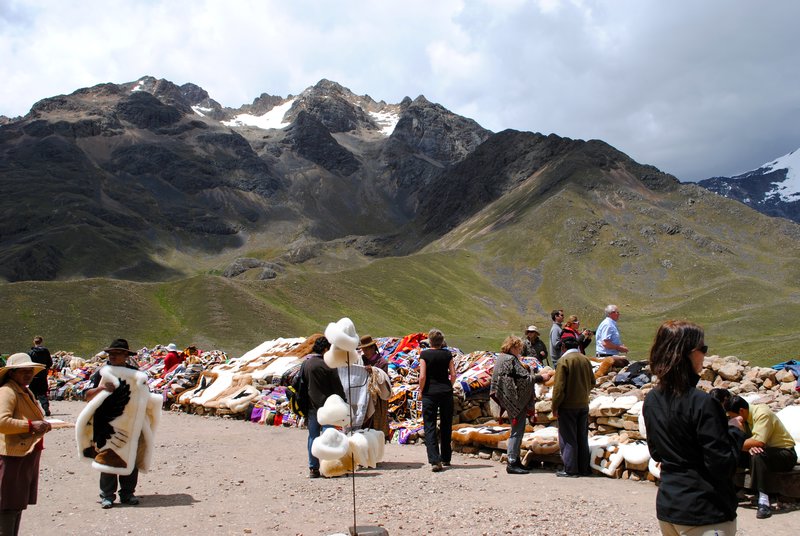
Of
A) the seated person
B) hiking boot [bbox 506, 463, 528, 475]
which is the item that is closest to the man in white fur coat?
hiking boot [bbox 506, 463, 528, 475]

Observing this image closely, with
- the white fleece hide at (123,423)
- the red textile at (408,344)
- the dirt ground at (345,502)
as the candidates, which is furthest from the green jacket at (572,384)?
the red textile at (408,344)

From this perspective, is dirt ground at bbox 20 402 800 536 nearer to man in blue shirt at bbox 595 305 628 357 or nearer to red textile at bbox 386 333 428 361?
man in blue shirt at bbox 595 305 628 357

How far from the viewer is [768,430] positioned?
812 centimetres

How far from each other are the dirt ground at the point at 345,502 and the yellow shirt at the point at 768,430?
879mm

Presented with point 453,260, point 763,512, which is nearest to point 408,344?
point 763,512

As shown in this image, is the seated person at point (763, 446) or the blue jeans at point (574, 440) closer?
the seated person at point (763, 446)

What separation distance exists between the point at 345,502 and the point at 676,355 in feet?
19.4

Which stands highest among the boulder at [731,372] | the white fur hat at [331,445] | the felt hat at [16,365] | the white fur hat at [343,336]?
the white fur hat at [343,336]

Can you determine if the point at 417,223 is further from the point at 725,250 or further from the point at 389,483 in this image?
the point at 389,483

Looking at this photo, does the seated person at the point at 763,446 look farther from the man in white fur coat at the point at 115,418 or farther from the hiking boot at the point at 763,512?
the man in white fur coat at the point at 115,418

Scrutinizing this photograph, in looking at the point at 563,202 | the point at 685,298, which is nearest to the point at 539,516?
the point at 685,298

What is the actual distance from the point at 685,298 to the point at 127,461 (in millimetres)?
85369

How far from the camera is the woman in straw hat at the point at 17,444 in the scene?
653 cm

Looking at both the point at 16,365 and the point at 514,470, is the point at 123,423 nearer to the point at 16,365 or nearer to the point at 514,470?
the point at 16,365
